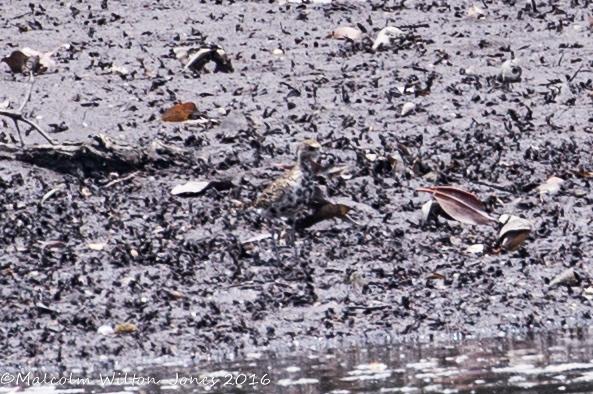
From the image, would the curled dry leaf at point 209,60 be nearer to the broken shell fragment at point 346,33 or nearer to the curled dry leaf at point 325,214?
the broken shell fragment at point 346,33

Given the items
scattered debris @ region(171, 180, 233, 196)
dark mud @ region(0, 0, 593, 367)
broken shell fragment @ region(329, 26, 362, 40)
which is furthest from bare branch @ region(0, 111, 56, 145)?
broken shell fragment @ region(329, 26, 362, 40)

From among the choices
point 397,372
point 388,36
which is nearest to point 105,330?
point 397,372

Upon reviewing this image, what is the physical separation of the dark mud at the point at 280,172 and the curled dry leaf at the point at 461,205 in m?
0.11

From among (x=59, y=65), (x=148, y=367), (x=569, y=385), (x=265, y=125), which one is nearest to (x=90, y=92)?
(x=59, y=65)

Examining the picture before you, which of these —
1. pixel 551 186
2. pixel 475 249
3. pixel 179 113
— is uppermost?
pixel 179 113

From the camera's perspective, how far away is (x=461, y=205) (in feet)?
31.4

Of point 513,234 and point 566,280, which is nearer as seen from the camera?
point 566,280

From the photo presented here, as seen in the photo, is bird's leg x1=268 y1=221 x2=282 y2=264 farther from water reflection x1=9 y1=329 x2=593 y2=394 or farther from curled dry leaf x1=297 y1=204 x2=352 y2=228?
water reflection x1=9 y1=329 x2=593 y2=394

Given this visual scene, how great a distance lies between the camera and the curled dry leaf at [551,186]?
9.95 meters

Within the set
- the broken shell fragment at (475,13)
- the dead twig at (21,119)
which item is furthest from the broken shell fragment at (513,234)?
the broken shell fragment at (475,13)

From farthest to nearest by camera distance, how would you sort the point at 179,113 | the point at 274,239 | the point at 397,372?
1. the point at 179,113
2. the point at 274,239
3. the point at 397,372

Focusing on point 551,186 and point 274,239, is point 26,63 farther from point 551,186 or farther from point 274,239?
point 551,186

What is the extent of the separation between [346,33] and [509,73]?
1.82 m

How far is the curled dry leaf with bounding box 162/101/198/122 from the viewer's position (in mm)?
10953
